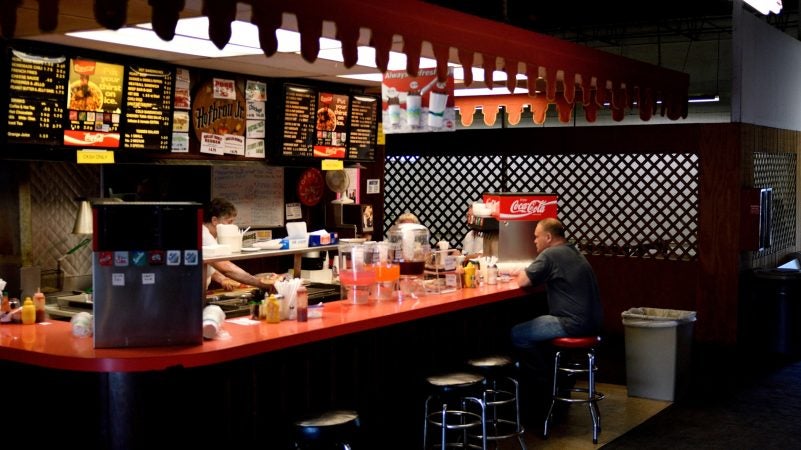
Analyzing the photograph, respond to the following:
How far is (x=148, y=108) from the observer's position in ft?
22.3

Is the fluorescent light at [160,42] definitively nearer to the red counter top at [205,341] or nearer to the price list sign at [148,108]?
the price list sign at [148,108]

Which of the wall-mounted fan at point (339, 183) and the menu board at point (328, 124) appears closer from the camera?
the menu board at point (328, 124)

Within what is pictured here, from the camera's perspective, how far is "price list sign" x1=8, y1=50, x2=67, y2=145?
232 inches

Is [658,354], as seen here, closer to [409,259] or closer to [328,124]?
[409,259]

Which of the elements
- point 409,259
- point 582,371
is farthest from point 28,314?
point 582,371

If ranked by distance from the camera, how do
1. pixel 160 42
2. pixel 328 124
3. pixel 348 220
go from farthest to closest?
pixel 348 220 < pixel 328 124 < pixel 160 42

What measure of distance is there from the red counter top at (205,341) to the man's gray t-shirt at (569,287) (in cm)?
95

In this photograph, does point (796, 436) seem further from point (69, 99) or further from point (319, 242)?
point (69, 99)

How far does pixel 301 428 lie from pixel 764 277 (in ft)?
→ 21.1

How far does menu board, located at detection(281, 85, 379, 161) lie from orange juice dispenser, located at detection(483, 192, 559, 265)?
1902mm

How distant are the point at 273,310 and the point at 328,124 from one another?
3893 millimetres

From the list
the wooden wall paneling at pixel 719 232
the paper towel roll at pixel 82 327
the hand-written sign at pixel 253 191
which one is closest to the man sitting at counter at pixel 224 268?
the hand-written sign at pixel 253 191

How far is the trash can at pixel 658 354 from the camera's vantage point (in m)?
7.15

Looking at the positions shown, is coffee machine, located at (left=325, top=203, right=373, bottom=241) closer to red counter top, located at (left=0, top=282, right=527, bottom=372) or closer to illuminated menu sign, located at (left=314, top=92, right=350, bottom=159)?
illuminated menu sign, located at (left=314, top=92, right=350, bottom=159)
